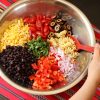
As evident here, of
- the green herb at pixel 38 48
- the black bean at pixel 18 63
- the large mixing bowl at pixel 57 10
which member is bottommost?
the black bean at pixel 18 63

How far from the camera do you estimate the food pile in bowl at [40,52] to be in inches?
43.5

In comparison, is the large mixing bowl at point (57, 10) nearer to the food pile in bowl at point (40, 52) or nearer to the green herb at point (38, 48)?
the food pile in bowl at point (40, 52)

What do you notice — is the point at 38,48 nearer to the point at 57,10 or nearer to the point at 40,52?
the point at 40,52

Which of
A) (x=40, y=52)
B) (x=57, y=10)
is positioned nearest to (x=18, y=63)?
(x=40, y=52)

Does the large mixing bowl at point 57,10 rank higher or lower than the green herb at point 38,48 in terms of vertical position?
higher

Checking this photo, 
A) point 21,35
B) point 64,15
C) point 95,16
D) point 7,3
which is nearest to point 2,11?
point 7,3

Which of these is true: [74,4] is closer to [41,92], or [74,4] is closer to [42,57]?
[42,57]

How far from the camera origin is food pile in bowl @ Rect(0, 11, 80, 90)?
110 cm

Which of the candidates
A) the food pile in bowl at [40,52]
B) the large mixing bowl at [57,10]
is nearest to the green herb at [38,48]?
the food pile in bowl at [40,52]

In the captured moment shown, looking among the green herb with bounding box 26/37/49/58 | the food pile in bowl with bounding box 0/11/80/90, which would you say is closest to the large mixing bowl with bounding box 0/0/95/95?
the food pile in bowl with bounding box 0/11/80/90

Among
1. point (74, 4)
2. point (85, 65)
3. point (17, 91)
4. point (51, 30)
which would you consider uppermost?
point (74, 4)

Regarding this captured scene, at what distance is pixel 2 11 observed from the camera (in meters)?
1.26

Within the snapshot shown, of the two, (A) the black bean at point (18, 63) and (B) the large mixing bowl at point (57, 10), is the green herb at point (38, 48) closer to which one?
(A) the black bean at point (18, 63)

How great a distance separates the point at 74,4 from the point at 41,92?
1.45ft
